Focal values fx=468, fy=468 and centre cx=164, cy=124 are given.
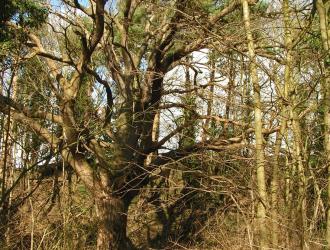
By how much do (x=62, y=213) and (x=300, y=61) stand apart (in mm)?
3433

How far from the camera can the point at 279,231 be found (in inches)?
203

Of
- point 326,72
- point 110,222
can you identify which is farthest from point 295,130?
point 110,222

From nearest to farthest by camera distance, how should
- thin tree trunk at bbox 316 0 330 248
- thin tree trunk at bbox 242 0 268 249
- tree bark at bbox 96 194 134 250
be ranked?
thin tree trunk at bbox 316 0 330 248 → thin tree trunk at bbox 242 0 268 249 → tree bark at bbox 96 194 134 250

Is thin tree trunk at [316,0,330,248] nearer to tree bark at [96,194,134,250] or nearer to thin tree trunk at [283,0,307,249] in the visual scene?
thin tree trunk at [283,0,307,249]

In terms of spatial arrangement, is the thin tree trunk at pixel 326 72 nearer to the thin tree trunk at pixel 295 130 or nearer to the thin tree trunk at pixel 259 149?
the thin tree trunk at pixel 295 130

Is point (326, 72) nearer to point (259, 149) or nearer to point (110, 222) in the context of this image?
point (259, 149)

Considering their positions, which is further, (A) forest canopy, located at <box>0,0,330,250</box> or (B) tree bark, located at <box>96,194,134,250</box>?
(B) tree bark, located at <box>96,194,134,250</box>

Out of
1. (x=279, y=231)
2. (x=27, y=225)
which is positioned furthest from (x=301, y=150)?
(x=27, y=225)

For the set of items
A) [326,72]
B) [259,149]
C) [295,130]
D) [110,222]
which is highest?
[326,72]

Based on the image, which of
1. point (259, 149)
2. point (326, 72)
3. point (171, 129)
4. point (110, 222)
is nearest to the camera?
point (326, 72)

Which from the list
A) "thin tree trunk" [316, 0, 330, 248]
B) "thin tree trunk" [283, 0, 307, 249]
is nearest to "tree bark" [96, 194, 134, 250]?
"thin tree trunk" [283, 0, 307, 249]

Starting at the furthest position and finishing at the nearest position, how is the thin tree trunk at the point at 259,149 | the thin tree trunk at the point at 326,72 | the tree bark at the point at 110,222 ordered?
1. the tree bark at the point at 110,222
2. the thin tree trunk at the point at 259,149
3. the thin tree trunk at the point at 326,72

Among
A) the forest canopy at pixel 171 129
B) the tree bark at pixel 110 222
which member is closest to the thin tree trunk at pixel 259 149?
the forest canopy at pixel 171 129

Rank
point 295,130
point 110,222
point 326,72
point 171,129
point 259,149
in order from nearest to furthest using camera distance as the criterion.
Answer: point 326,72 → point 259,149 → point 295,130 → point 110,222 → point 171,129
